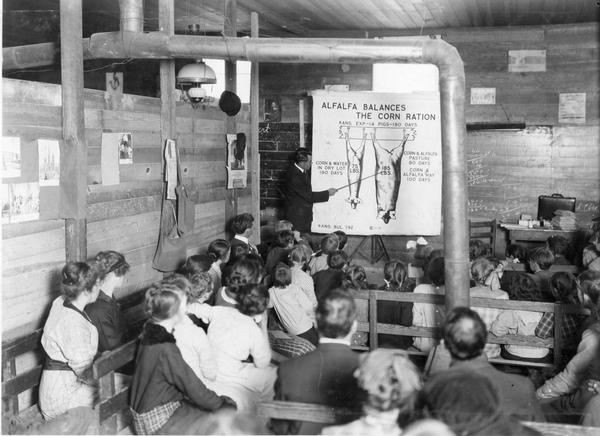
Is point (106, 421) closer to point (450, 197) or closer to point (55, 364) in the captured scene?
point (55, 364)

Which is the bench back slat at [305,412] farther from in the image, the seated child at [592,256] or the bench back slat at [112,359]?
the seated child at [592,256]

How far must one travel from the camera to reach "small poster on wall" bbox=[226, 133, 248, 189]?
407 inches

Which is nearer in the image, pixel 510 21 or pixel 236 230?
pixel 236 230

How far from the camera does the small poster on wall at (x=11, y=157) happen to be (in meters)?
5.61

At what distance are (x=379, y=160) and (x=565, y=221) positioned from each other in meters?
3.18

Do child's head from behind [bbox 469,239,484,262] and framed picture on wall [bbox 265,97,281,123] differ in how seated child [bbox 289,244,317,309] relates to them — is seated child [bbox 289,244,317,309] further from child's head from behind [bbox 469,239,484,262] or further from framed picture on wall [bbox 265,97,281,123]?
framed picture on wall [bbox 265,97,281,123]

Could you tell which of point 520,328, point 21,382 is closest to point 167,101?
point 21,382

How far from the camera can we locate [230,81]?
10.9 meters

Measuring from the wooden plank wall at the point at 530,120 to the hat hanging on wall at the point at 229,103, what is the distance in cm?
392

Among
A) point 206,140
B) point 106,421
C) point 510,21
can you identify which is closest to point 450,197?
point 106,421

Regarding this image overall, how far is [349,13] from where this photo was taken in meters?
11.7

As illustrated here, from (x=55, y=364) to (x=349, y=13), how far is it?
323 inches

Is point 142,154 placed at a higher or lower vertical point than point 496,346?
higher

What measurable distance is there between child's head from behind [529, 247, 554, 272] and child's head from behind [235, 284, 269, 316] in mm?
3965
